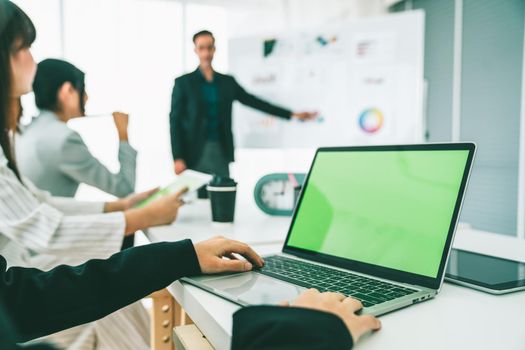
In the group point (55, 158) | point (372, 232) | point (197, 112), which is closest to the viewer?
point (372, 232)

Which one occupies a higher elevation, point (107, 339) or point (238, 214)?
point (238, 214)

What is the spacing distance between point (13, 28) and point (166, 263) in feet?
2.67

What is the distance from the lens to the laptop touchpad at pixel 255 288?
552mm

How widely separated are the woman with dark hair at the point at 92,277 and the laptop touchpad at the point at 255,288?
0.03m

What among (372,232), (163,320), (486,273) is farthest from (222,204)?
(486,273)

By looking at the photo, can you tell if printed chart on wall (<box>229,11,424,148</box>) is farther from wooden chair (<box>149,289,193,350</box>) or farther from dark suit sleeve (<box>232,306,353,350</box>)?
dark suit sleeve (<box>232,306,353,350</box>)

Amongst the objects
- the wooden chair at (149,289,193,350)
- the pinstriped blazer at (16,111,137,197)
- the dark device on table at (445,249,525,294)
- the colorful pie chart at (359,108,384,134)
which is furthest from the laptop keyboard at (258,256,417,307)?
the colorful pie chart at (359,108,384,134)

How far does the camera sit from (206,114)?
9.80 feet

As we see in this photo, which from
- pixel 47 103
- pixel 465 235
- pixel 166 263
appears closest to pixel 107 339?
pixel 166 263

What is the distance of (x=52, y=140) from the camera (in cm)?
161

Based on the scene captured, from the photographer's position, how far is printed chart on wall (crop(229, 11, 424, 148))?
2.72 meters

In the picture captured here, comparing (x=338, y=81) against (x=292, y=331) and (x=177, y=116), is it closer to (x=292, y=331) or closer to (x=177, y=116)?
(x=177, y=116)

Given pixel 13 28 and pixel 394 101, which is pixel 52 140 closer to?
pixel 13 28

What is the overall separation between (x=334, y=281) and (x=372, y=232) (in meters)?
0.13
